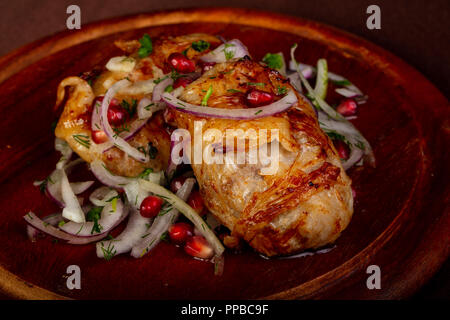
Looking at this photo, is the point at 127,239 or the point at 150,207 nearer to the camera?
the point at 127,239

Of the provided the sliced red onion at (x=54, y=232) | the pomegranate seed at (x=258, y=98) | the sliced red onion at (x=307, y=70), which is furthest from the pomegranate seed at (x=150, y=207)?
the sliced red onion at (x=307, y=70)

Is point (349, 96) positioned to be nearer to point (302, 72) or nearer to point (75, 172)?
point (302, 72)

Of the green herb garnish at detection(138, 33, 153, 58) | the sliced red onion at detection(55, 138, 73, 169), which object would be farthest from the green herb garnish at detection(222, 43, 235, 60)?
the sliced red onion at detection(55, 138, 73, 169)

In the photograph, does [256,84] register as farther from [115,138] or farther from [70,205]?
[70,205]

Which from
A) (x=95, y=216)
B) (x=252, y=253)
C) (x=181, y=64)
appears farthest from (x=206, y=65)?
(x=252, y=253)

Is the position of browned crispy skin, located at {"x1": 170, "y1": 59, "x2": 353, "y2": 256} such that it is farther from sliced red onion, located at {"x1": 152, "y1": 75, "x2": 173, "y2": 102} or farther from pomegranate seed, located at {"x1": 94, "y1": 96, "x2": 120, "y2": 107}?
pomegranate seed, located at {"x1": 94, "y1": 96, "x2": 120, "y2": 107}

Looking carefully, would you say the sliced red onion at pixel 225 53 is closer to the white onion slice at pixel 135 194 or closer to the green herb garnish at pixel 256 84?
the green herb garnish at pixel 256 84
